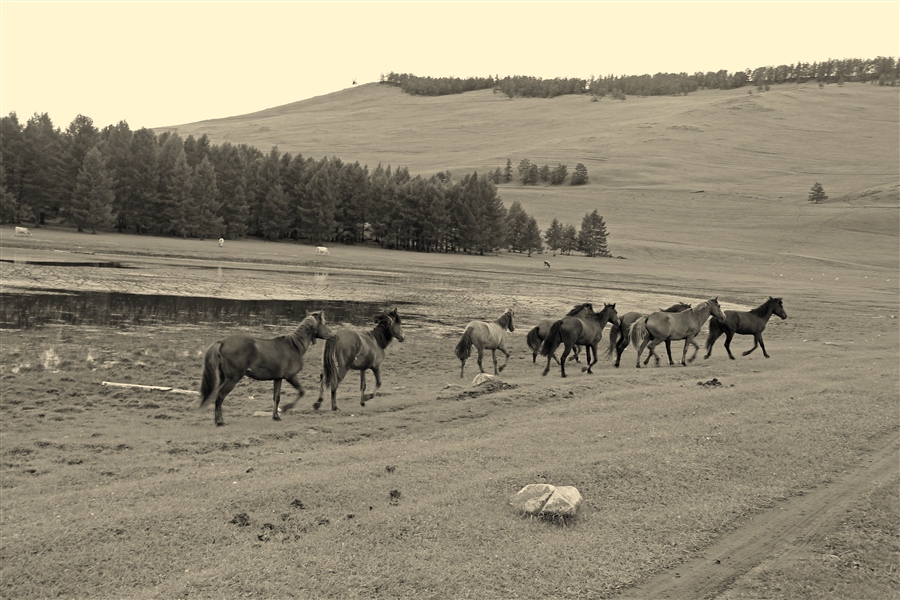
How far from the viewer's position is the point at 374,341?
1747 cm

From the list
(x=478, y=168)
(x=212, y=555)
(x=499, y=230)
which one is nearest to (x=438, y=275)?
(x=499, y=230)

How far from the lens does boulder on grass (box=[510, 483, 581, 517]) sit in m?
9.25

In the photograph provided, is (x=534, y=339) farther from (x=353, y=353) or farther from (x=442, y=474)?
(x=442, y=474)

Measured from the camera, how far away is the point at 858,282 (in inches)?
2867

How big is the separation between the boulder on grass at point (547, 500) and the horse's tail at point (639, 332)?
14435mm

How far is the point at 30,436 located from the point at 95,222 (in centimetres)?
7705

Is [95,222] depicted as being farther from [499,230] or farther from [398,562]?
[398,562]

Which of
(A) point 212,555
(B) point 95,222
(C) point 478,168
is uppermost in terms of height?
(C) point 478,168

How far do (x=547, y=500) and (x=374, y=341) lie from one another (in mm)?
8972

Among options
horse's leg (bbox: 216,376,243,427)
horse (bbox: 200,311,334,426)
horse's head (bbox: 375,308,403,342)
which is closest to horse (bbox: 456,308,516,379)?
horse's head (bbox: 375,308,403,342)

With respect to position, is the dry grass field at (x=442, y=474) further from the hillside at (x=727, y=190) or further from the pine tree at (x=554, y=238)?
the hillside at (x=727, y=190)

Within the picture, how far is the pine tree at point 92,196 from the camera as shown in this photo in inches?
3127

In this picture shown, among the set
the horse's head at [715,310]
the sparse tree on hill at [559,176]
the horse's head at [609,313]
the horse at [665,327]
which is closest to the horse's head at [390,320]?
the horse's head at [609,313]

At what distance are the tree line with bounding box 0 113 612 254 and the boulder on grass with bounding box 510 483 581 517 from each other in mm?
84133
